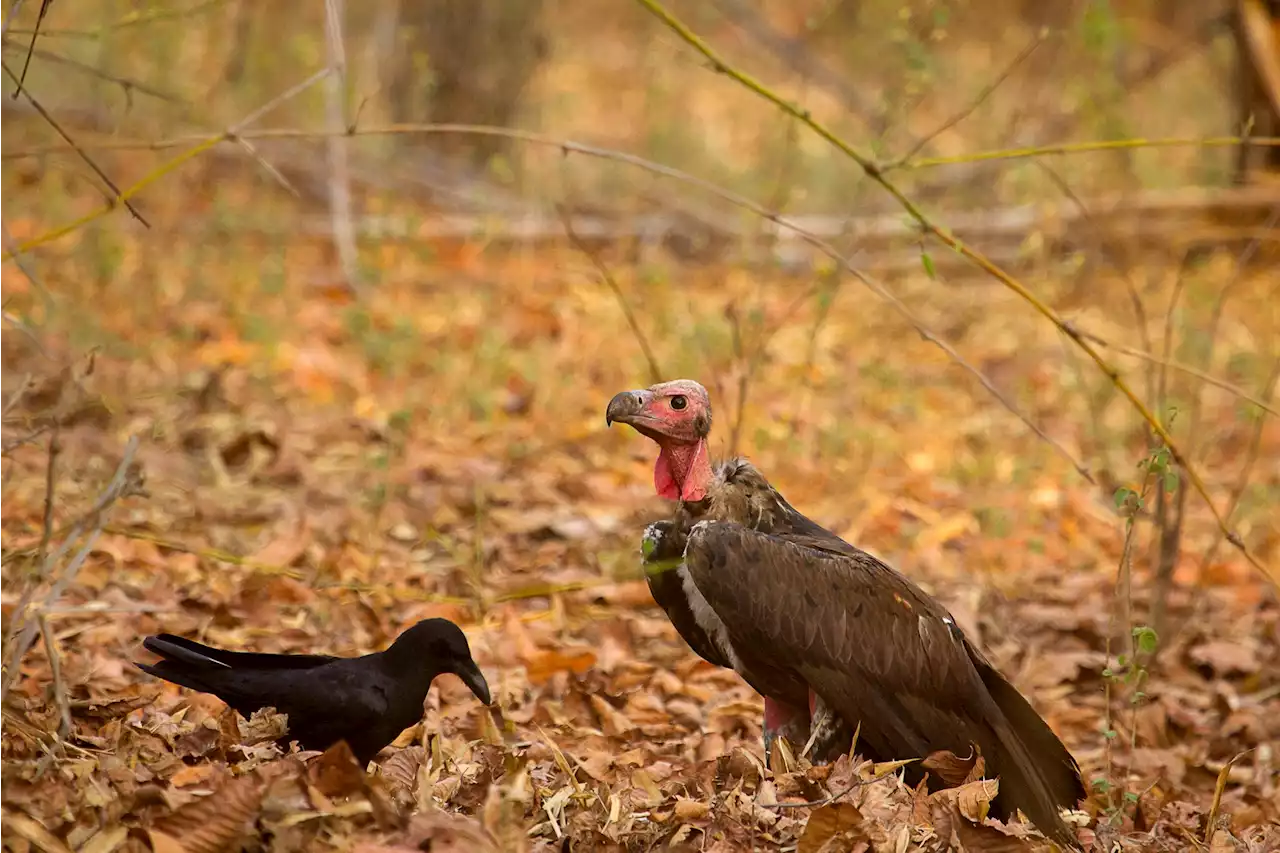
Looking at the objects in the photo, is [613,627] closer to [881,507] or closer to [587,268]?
[881,507]

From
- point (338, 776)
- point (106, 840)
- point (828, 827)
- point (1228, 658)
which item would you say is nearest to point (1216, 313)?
point (1228, 658)

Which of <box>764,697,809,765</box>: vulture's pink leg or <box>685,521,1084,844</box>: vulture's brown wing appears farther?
<box>764,697,809,765</box>: vulture's pink leg

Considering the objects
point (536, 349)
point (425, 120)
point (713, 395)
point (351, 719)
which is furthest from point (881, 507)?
point (425, 120)

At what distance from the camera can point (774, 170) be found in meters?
10.9

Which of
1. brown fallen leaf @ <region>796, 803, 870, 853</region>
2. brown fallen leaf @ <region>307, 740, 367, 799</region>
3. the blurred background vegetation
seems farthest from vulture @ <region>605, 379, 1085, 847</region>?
the blurred background vegetation

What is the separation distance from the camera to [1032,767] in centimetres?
422

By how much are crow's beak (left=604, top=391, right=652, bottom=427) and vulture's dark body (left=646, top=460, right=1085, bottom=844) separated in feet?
1.07

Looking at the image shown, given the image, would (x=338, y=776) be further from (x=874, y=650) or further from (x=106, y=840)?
(x=874, y=650)

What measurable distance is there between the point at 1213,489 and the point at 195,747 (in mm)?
5537

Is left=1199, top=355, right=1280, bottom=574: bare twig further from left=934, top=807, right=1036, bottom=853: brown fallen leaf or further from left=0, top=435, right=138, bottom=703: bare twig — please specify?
left=0, top=435, right=138, bottom=703: bare twig

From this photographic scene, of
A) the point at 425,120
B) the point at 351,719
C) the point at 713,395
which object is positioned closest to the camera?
the point at 351,719

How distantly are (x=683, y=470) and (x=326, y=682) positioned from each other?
4.06ft

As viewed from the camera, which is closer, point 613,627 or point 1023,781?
point 1023,781

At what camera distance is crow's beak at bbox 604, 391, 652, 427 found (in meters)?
4.30
